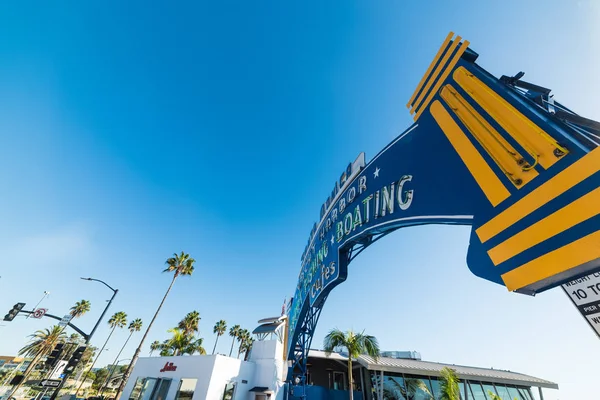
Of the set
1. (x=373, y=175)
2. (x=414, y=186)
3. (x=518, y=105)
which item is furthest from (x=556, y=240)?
(x=373, y=175)

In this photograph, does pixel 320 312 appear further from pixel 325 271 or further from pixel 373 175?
pixel 373 175

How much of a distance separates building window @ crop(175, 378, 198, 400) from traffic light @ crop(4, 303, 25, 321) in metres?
12.7

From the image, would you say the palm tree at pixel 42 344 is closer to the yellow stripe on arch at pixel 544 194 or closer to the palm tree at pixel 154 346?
the palm tree at pixel 154 346

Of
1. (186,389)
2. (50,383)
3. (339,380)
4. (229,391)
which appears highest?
(339,380)

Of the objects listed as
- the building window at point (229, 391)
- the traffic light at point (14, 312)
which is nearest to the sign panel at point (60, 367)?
the traffic light at point (14, 312)

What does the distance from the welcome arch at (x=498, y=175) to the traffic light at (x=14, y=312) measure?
2489 cm

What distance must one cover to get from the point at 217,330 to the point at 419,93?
61106 millimetres

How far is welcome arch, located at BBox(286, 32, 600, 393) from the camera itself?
3.01m

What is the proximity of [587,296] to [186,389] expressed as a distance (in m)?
24.5

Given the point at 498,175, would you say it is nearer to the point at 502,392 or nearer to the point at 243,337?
the point at 502,392

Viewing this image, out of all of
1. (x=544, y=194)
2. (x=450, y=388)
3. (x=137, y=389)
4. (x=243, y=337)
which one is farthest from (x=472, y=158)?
(x=243, y=337)

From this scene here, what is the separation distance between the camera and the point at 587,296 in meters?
2.64

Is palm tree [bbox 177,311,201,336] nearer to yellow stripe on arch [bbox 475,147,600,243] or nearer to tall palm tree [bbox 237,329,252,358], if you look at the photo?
tall palm tree [bbox 237,329,252,358]

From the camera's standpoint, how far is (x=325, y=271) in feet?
40.0
